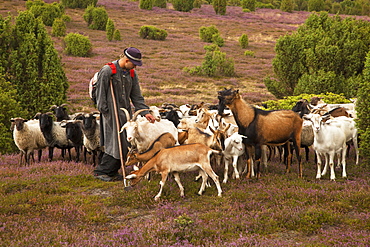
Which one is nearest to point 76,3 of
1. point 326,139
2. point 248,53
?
point 248,53

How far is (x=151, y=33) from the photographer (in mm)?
50562

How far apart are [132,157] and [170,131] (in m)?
2.00

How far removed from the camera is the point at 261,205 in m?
7.87

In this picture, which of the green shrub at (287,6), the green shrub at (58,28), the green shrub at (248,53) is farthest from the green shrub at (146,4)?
the green shrub at (58,28)

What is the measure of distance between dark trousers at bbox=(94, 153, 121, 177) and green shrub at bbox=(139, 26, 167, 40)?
42200mm

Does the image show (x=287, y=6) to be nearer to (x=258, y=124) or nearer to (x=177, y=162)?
(x=258, y=124)

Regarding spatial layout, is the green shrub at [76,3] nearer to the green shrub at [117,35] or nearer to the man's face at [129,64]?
the green shrub at [117,35]

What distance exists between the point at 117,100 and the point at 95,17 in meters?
46.0

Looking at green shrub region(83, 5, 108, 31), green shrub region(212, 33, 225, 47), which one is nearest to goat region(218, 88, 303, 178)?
green shrub region(212, 33, 225, 47)

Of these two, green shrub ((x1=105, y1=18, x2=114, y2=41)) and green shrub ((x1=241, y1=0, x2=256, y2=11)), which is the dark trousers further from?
green shrub ((x1=241, y1=0, x2=256, y2=11))

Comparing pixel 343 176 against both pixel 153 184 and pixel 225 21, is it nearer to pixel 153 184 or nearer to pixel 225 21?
pixel 153 184

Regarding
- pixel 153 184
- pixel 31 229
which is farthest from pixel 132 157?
pixel 31 229

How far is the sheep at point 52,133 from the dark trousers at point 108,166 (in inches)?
138

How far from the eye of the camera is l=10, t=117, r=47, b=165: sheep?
40.7 ft
